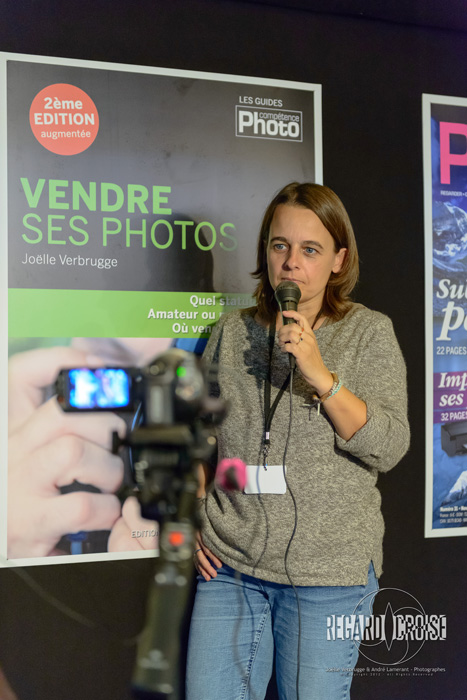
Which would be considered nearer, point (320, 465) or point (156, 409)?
point (156, 409)

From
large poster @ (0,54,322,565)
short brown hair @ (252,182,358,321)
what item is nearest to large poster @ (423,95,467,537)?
large poster @ (0,54,322,565)

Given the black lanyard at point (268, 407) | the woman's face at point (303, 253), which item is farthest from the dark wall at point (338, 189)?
the black lanyard at point (268, 407)

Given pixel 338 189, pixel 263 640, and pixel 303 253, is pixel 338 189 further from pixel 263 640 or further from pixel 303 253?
pixel 263 640

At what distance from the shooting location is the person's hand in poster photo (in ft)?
6.73

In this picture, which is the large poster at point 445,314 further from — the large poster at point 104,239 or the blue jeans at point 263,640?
the blue jeans at point 263,640

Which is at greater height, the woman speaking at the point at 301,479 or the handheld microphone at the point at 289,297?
the handheld microphone at the point at 289,297

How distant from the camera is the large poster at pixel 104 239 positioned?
2059 millimetres

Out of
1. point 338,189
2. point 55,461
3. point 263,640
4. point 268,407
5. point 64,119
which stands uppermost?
point 64,119

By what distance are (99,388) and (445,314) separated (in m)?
1.93

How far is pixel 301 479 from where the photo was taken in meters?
1.56

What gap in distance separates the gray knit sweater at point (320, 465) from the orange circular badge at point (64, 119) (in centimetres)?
101

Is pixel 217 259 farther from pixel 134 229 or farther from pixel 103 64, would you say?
pixel 103 64

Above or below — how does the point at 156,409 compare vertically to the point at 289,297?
below

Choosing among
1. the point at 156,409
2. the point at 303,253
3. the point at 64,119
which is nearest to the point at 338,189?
the point at 303,253
